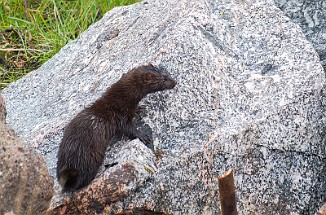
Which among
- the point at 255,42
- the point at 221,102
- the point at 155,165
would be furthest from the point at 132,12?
the point at 155,165

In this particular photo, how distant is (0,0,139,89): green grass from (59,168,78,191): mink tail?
10.6ft

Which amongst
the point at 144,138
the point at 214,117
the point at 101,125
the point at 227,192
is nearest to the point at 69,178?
the point at 101,125

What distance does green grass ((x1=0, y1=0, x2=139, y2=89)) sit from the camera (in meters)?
6.75

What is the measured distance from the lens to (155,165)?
11.8ft

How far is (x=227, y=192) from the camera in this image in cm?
284

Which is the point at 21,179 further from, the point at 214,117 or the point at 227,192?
the point at 214,117

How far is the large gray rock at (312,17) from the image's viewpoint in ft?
15.9

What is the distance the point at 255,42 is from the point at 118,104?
1.08m

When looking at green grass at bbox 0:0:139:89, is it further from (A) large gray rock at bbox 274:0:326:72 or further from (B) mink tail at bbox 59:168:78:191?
(B) mink tail at bbox 59:168:78:191

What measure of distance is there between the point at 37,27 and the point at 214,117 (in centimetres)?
381

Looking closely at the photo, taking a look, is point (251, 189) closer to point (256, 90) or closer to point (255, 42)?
point (256, 90)

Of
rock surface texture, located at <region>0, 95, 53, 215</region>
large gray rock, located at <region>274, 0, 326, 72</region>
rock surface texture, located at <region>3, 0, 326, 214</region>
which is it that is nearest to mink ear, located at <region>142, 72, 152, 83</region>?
rock surface texture, located at <region>3, 0, 326, 214</region>

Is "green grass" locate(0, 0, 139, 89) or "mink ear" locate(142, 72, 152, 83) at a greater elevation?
"mink ear" locate(142, 72, 152, 83)

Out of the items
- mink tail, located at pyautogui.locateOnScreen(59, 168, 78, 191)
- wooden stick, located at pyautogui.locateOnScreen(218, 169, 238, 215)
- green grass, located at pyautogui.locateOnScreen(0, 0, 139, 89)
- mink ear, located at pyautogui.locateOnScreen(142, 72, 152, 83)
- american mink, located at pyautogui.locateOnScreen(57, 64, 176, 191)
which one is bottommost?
green grass, located at pyautogui.locateOnScreen(0, 0, 139, 89)
